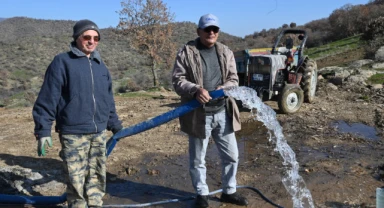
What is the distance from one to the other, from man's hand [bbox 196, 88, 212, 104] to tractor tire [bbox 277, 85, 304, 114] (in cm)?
457

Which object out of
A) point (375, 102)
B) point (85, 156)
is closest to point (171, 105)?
point (375, 102)

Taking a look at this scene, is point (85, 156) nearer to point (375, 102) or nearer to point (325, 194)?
point (325, 194)

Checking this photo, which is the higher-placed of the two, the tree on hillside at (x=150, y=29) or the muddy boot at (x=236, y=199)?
the tree on hillside at (x=150, y=29)

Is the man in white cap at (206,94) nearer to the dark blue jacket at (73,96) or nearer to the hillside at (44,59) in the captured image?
the dark blue jacket at (73,96)

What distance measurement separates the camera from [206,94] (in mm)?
3131

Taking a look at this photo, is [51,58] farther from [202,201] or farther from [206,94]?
[206,94]

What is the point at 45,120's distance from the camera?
2852 mm

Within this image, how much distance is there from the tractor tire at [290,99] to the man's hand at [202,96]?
4572 millimetres

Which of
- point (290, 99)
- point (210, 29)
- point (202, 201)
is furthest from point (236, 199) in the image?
point (290, 99)

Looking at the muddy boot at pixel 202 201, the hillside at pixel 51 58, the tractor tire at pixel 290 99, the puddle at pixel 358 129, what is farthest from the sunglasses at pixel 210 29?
the hillside at pixel 51 58

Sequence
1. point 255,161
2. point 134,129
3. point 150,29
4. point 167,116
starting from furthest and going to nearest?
point 150,29, point 255,161, point 134,129, point 167,116

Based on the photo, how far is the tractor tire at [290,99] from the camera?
745 cm

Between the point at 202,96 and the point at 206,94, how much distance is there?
0.13ft

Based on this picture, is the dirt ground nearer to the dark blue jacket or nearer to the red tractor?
the red tractor
